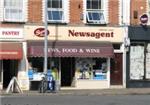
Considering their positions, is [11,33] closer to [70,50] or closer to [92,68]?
[70,50]

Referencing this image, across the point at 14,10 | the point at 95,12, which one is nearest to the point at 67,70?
the point at 95,12

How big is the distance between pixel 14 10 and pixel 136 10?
809cm

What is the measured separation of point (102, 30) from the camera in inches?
1490

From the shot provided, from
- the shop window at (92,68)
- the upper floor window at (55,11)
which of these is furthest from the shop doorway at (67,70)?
the upper floor window at (55,11)

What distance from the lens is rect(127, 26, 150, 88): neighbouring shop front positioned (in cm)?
3838

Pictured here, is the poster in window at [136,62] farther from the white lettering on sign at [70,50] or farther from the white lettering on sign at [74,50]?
the white lettering on sign at [70,50]

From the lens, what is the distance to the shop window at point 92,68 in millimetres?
37906

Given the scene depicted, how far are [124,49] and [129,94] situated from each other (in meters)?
5.44

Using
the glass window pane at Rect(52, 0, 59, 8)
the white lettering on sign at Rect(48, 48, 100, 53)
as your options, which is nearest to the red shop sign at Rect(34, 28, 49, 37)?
the white lettering on sign at Rect(48, 48, 100, 53)

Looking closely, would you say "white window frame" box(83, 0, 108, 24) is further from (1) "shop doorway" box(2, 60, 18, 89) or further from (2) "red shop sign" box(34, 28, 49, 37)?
(1) "shop doorway" box(2, 60, 18, 89)

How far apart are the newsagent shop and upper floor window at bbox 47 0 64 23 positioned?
60 cm

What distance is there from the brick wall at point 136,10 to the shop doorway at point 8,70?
27.0ft

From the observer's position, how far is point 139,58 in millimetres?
38812

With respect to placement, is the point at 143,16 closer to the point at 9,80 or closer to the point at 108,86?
the point at 108,86
